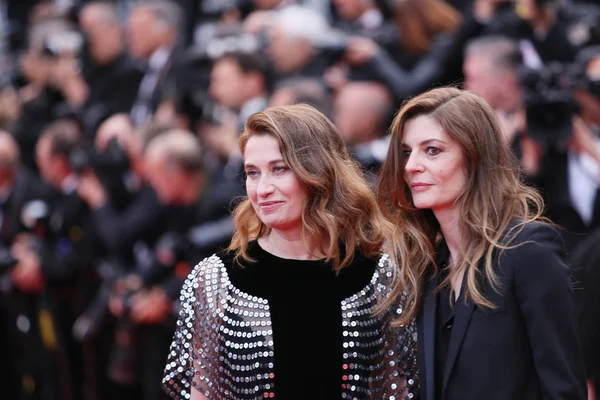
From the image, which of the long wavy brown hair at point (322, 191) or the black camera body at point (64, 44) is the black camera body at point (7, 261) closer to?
the black camera body at point (64, 44)

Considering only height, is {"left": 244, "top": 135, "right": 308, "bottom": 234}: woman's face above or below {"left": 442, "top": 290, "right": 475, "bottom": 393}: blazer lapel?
above

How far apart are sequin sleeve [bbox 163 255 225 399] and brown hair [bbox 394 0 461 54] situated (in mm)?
2621

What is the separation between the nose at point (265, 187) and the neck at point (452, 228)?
525 millimetres

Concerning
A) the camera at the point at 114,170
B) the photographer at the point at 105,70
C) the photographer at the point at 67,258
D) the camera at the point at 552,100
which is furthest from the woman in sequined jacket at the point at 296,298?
the photographer at the point at 105,70

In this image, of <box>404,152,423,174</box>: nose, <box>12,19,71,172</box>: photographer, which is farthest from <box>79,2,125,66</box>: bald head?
<box>404,152,423,174</box>: nose

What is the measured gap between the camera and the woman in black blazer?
8.45ft

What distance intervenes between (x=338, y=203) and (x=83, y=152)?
15.5 ft

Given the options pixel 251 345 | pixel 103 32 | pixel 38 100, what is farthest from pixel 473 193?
pixel 38 100

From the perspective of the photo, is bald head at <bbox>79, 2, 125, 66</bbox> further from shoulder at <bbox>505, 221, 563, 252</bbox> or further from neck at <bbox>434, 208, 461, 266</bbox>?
shoulder at <bbox>505, 221, 563, 252</bbox>

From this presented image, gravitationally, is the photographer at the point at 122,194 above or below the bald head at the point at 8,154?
below

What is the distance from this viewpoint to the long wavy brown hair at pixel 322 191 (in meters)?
2.83

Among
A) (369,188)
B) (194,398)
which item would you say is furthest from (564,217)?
(194,398)

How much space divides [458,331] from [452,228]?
33cm

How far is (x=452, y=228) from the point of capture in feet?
9.29
